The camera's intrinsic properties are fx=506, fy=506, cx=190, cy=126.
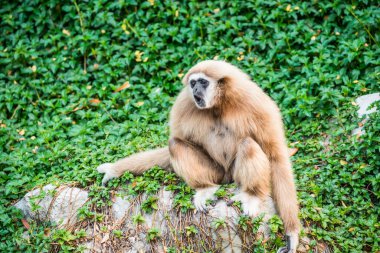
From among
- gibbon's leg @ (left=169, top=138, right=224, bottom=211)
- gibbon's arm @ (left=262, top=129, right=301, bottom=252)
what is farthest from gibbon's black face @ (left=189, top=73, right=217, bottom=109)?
gibbon's arm @ (left=262, top=129, right=301, bottom=252)

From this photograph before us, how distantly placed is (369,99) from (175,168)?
3.10 metres

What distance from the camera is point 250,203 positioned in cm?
557

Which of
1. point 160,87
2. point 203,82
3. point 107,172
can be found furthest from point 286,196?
point 160,87

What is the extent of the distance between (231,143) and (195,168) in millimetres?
515

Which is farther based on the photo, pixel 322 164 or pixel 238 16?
pixel 238 16

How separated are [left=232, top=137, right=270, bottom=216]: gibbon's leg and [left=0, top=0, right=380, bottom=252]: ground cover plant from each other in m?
0.64

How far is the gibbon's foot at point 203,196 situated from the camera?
573 centimetres

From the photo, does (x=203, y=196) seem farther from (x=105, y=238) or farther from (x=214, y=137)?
(x=105, y=238)

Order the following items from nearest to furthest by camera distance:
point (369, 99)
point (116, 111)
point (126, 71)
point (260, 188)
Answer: point (260, 188), point (369, 99), point (116, 111), point (126, 71)

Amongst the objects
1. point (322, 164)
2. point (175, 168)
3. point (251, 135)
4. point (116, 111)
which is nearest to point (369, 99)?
point (322, 164)

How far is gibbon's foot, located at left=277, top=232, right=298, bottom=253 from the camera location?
17.9ft

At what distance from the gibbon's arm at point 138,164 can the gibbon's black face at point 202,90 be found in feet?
3.12

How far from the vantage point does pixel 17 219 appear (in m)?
6.41

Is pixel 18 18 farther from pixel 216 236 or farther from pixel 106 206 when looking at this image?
pixel 216 236
